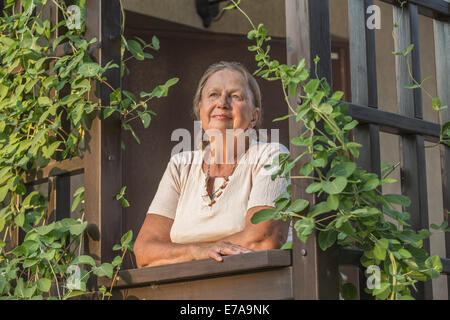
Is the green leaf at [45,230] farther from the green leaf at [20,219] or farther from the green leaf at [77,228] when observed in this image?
the green leaf at [20,219]

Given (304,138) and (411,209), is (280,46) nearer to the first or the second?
(411,209)

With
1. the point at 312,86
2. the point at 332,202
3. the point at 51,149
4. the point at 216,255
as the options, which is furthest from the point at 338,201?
the point at 51,149

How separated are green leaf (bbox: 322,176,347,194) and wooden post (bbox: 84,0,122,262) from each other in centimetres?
84

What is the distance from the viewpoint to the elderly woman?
2529 millimetres

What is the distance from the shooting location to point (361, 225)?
183 cm

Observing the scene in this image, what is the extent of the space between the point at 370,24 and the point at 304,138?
1.73ft

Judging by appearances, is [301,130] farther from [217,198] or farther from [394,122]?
[217,198]

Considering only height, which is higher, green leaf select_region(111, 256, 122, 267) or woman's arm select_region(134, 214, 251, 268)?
woman's arm select_region(134, 214, 251, 268)

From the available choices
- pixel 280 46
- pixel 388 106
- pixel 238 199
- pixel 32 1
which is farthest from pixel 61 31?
pixel 388 106

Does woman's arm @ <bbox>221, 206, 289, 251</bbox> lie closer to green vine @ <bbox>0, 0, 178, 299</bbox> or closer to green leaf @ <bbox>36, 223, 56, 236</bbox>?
green vine @ <bbox>0, 0, 178, 299</bbox>

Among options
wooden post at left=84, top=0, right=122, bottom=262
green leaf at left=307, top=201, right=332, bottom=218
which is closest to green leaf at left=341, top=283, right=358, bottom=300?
green leaf at left=307, top=201, right=332, bottom=218

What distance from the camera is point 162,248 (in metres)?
2.56

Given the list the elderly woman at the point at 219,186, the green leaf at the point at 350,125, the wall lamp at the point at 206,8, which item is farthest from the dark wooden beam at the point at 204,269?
the wall lamp at the point at 206,8

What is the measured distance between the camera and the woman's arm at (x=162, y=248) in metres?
2.24
